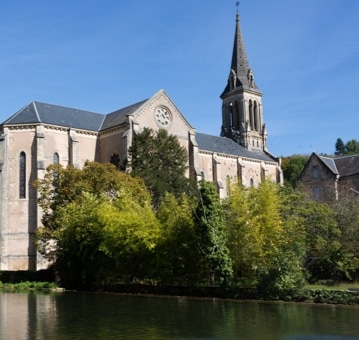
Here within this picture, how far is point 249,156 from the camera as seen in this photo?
7162 centimetres

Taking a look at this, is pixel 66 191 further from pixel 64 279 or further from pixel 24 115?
pixel 24 115

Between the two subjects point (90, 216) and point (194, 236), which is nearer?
point (194, 236)

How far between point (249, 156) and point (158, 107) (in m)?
21.4

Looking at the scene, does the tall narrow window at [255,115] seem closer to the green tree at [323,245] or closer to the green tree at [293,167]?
the green tree at [293,167]

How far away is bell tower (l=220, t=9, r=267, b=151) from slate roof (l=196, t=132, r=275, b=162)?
198 centimetres

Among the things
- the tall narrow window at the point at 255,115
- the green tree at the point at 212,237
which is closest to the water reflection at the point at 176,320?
the green tree at the point at 212,237

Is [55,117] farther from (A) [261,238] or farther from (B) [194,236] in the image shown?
(A) [261,238]

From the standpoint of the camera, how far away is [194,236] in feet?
95.6

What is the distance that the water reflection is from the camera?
49.1ft

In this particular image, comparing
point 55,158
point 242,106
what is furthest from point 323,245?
point 242,106

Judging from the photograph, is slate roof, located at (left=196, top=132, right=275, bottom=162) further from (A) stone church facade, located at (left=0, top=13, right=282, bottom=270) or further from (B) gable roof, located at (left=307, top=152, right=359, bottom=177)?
(B) gable roof, located at (left=307, top=152, right=359, bottom=177)

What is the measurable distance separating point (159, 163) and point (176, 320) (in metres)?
28.1

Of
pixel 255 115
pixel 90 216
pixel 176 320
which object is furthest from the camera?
pixel 255 115

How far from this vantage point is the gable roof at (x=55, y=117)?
52.0 metres
